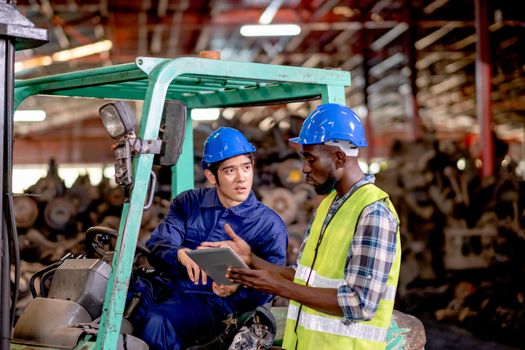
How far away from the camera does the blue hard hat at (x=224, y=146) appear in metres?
3.68

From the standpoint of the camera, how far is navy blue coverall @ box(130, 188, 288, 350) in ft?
11.5

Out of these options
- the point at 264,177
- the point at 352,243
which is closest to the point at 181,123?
the point at 352,243

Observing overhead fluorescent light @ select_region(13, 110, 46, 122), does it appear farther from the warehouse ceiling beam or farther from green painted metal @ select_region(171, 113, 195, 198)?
the warehouse ceiling beam

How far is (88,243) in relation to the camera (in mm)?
3908

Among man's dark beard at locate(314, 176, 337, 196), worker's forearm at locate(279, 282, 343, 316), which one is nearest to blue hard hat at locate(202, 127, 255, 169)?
man's dark beard at locate(314, 176, 337, 196)

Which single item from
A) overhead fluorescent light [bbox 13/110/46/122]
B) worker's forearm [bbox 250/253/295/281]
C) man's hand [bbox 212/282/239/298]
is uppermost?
overhead fluorescent light [bbox 13/110/46/122]

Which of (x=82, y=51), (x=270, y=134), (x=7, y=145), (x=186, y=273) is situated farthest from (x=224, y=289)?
(x=82, y=51)

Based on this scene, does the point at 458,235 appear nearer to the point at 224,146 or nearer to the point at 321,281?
the point at 224,146

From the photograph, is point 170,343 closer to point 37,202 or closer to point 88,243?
point 88,243

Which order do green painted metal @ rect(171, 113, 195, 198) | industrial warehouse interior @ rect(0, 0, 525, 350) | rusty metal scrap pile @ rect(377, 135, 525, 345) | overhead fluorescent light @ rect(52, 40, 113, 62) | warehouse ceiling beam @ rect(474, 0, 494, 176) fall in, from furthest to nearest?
overhead fluorescent light @ rect(52, 40, 113, 62), warehouse ceiling beam @ rect(474, 0, 494, 176), rusty metal scrap pile @ rect(377, 135, 525, 345), green painted metal @ rect(171, 113, 195, 198), industrial warehouse interior @ rect(0, 0, 525, 350)

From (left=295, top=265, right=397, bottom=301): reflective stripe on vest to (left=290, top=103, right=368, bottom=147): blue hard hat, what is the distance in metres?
0.53

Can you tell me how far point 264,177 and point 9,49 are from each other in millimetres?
6233

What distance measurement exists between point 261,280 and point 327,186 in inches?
18.0

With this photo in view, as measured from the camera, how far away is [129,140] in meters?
2.87
